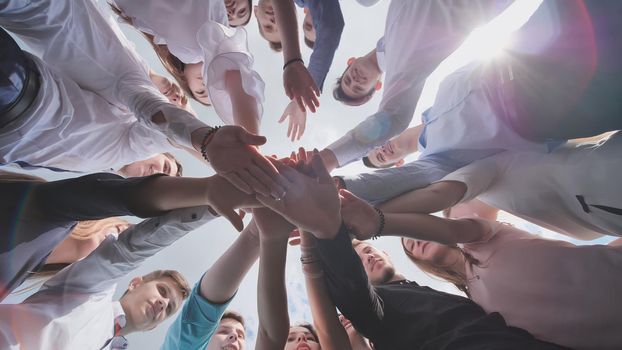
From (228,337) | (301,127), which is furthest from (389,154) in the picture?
(228,337)

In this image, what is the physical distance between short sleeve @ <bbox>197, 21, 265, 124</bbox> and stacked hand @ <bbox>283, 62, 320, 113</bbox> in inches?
7.3

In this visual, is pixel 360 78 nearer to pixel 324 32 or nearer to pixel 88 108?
pixel 324 32

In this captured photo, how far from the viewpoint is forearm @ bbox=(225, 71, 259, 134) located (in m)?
1.40

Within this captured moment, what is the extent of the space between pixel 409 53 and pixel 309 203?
1.01 m

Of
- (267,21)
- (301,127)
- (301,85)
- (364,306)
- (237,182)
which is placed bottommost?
(364,306)

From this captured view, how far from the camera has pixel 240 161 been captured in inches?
42.3

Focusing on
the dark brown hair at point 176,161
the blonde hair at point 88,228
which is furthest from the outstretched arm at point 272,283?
the dark brown hair at point 176,161

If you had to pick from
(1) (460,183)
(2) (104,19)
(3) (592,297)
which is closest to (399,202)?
(1) (460,183)

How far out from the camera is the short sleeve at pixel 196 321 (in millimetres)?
1527

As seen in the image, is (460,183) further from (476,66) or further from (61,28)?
(61,28)

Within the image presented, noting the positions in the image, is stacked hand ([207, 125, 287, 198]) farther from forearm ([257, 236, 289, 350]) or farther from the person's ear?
the person's ear

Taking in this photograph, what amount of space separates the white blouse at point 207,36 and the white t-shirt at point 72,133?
382 mm

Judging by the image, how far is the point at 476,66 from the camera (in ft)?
5.08

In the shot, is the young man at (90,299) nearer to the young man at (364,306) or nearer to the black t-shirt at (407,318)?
the young man at (364,306)
